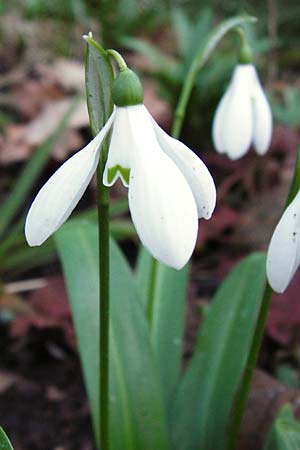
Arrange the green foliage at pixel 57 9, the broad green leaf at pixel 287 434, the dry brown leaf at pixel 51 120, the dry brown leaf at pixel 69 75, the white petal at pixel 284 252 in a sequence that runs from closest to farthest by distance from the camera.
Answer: the white petal at pixel 284 252 → the broad green leaf at pixel 287 434 → the dry brown leaf at pixel 51 120 → the dry brown leaf at pixel 69 75 → the green foliage at pixel 57 9

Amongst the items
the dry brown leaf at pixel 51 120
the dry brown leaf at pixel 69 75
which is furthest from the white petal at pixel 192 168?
the dry brown leaf at pixel 69 75

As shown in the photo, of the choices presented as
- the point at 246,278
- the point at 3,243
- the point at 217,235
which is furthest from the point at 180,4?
the point at 246,278

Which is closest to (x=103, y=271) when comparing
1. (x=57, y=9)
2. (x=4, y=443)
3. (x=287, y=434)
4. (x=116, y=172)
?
(x=116, y=172)

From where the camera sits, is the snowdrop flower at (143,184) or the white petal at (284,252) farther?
the white petal at (284,252)

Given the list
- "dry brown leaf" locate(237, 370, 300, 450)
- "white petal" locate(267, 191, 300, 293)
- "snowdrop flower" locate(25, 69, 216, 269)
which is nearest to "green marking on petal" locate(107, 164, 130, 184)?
"snowdrop flower" locate(25, 69, 216, 269)

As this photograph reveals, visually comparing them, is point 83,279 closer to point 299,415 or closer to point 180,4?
point 299,415

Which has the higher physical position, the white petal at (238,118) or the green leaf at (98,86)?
the green leaf at (98,86)

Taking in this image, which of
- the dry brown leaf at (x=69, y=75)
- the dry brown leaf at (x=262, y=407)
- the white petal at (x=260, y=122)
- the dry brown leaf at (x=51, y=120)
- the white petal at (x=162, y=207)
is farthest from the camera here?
the dry brown leaf at (x=69, y=75)

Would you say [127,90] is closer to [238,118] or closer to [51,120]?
[238,118]

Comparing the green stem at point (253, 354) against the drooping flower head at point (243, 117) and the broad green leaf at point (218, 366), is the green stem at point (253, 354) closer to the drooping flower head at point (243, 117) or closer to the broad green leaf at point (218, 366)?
the broad green leaf at point (218, 366)
